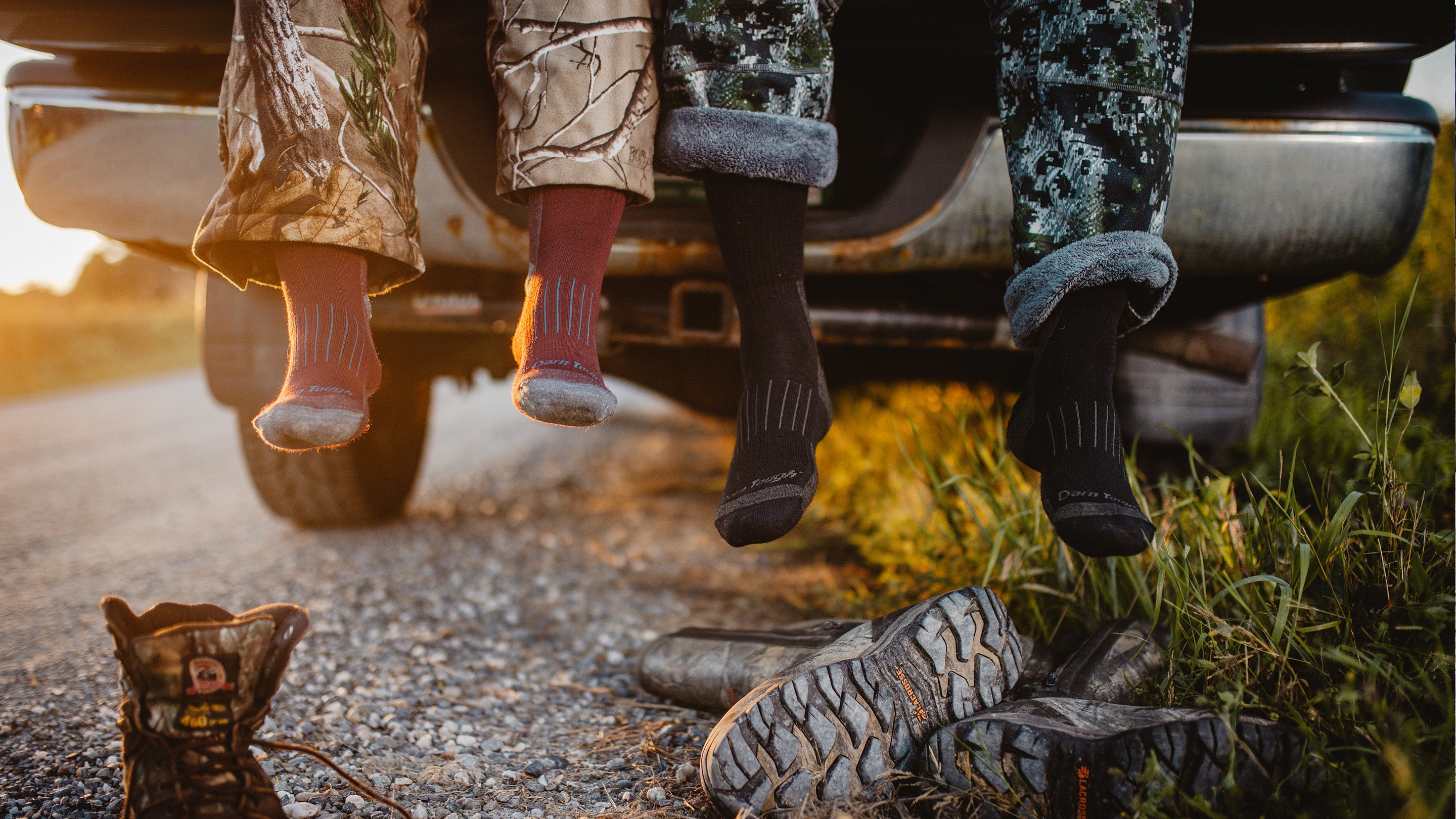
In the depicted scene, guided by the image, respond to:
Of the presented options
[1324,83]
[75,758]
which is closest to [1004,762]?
[75,758]

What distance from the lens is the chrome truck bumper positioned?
49.9 inches

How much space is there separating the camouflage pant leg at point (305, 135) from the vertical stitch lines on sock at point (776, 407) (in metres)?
0.52

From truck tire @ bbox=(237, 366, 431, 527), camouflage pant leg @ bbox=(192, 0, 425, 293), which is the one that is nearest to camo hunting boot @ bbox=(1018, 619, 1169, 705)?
camouflage pant leg @ bbox=(192, 0, 425, 293)

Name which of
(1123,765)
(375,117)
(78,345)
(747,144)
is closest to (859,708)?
(1123,765)

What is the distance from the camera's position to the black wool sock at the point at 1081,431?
33.7 inches

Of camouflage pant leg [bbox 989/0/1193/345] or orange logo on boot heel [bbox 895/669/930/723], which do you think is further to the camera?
camouflage pant leg [bbox 989/0/1193/345]

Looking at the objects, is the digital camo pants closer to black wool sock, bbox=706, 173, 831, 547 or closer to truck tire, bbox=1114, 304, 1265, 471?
black wool sock, bbox=706, 173, 831, 547

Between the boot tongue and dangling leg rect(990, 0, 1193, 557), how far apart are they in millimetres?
879

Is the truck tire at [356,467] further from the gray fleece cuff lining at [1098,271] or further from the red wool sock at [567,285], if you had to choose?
the gray fleece cuff lining at [1098,271]

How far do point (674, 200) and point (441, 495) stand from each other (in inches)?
66.6

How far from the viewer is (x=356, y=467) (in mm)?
1914

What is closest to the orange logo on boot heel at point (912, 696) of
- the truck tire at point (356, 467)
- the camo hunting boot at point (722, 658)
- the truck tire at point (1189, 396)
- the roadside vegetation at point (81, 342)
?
the camo hunting boot at point (722, 658)

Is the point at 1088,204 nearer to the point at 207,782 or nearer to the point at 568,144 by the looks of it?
the point at 568,144

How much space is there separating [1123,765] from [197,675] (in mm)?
868
